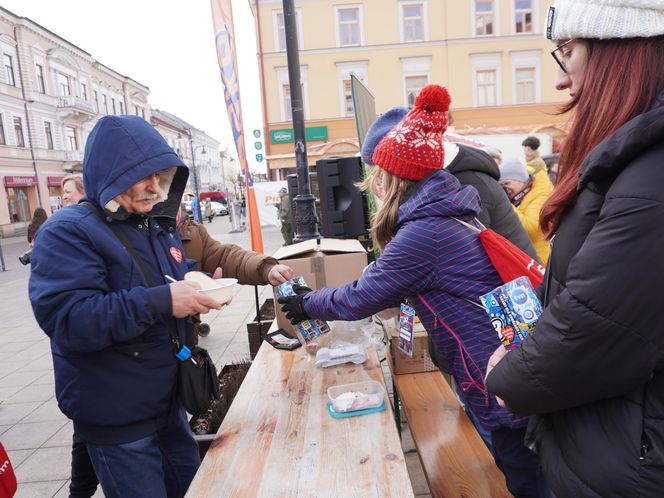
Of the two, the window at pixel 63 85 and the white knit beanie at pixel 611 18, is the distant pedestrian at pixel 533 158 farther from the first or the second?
the window at pixel 63 85

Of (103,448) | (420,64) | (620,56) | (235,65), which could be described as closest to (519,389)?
(620,56)

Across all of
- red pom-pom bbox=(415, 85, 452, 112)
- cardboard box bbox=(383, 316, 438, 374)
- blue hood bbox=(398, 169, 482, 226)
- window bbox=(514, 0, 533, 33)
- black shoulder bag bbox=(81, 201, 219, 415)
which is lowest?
cardboard box bbox=(383, 316, 438, 374)

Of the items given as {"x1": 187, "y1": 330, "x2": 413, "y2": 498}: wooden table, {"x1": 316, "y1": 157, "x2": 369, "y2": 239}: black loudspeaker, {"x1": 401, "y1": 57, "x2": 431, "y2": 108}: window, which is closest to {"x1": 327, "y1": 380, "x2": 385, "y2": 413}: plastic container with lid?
{"x1": 187, "y1": 330, "x2": 413, "y2": 498}: wooden table

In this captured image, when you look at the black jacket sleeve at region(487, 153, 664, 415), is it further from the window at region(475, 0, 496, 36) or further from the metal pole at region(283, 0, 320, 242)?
the window at region(475, 0, 496, 36)

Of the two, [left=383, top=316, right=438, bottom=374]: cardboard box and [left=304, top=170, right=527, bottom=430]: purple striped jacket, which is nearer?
[left=304, top=170, right=527, bottom=430]: purple striped jacket

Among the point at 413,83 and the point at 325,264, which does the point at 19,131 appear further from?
the point at 325,264

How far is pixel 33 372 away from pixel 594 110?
6000 millimetres

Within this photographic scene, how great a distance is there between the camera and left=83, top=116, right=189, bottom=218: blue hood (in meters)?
1.72

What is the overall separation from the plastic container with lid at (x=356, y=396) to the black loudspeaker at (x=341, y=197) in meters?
2.75

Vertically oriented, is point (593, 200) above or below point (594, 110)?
below

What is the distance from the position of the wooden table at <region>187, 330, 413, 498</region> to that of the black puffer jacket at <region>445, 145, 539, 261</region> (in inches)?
50.3

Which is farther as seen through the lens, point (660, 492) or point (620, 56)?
point (620, 56)

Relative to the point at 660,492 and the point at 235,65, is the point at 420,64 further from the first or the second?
the point at 660,492

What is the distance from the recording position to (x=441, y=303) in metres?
1.80
